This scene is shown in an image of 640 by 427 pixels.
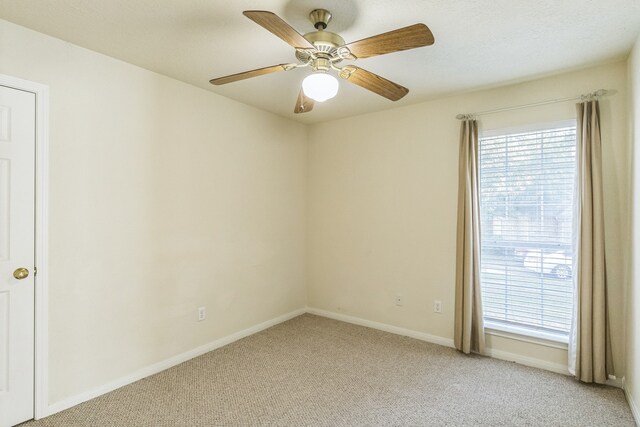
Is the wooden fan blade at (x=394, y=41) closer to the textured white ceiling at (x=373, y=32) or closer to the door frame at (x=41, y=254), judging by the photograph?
the textured white ceiling at (x=373, y=32)

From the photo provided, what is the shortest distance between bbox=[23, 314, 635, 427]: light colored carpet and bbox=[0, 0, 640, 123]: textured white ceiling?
2404mm

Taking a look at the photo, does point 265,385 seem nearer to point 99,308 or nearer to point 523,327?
point 99,308

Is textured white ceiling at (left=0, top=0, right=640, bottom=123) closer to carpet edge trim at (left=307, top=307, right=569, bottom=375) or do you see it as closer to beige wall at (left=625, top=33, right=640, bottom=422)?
beige wall at (left=625, top=33, right=640, bottom=422)

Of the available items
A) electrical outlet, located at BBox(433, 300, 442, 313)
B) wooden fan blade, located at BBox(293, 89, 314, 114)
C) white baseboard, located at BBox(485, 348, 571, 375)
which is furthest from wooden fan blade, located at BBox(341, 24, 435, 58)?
white baseboard, located at BBox(485, 348, 571, 375)

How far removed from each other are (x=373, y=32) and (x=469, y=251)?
79.4 inches

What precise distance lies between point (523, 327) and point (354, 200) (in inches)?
81.0

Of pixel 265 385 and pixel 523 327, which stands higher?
pixel 523 327

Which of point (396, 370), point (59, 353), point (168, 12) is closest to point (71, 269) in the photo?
point (59, 353)

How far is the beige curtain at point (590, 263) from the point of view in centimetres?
260

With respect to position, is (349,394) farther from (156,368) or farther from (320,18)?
(320,18)

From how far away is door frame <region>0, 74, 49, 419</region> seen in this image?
2240mm

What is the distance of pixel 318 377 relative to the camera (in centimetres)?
281

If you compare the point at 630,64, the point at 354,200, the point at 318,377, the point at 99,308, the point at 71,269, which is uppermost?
the point at 630,64

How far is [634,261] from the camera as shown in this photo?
2367mm
